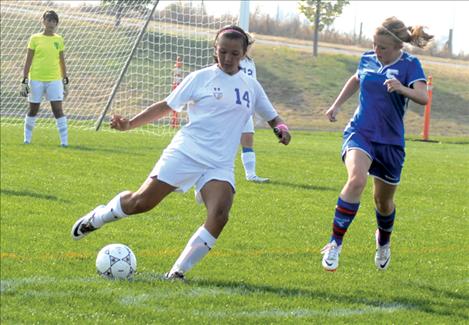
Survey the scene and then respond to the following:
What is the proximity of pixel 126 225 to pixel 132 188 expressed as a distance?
2.89 metres

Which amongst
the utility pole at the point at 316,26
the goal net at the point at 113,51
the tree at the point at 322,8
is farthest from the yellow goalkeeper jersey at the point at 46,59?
the tree at the point at 322,8

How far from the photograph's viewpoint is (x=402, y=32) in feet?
23.0

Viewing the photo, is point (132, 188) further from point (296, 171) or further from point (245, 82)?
point (245, 82)

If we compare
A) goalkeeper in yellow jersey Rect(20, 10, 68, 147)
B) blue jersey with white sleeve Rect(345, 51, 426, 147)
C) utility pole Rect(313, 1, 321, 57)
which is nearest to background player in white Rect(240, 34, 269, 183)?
goalkeeper in yellow jersey Rect(20, 10, 68, 147)

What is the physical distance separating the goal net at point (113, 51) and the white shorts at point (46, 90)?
14.2ft

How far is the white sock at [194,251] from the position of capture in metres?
6.37

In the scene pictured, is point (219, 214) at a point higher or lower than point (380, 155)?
lower

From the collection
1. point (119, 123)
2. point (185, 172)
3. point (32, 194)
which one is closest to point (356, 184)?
point (185, 172)

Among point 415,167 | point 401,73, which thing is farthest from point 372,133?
point 415,167

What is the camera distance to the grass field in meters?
5.67

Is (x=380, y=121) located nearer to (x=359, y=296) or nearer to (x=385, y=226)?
(x=385, y=226)

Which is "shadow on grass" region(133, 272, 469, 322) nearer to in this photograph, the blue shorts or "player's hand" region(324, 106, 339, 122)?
the blue shorts

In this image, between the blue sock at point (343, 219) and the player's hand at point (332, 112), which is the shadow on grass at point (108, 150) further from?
the blue sock at point (343, 219)

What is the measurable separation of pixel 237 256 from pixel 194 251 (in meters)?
1.07
